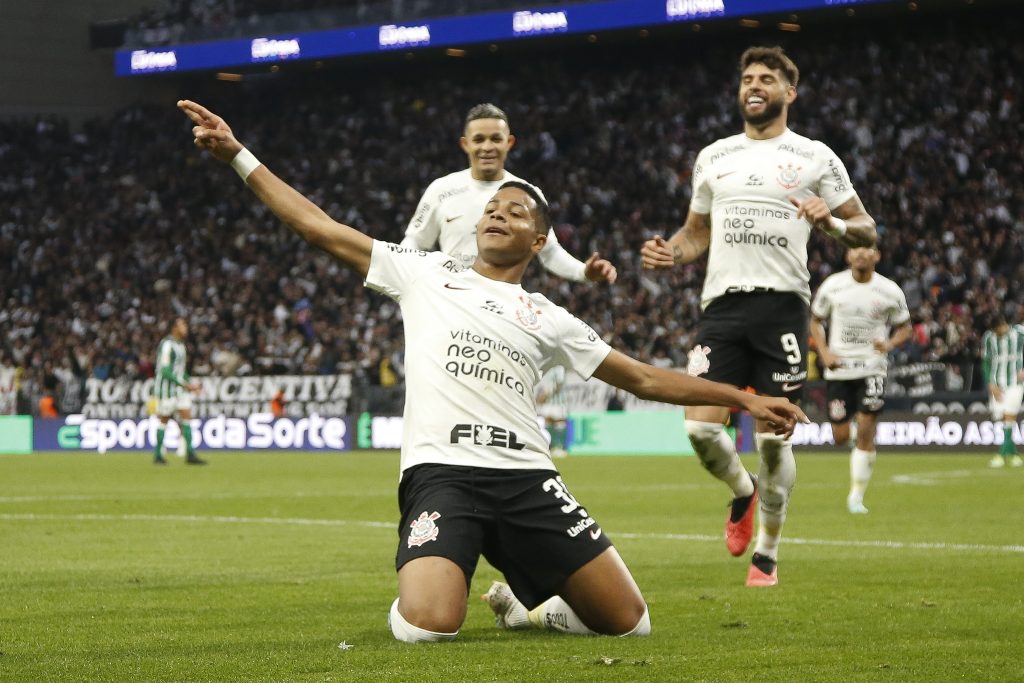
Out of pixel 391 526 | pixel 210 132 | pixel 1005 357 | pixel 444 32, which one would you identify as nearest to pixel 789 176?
pixel 210 132

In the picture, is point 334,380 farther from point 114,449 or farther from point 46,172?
point 46,172

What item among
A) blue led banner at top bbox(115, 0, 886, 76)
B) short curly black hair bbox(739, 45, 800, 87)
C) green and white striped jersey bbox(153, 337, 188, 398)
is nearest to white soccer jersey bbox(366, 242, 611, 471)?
short curly black hair bbox(739, 45, 800, 87)

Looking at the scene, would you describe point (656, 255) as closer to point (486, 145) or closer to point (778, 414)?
point (486, 145)

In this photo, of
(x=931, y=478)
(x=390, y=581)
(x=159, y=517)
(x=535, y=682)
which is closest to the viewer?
(x=535, y=682)

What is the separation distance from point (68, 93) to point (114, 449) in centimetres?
1592

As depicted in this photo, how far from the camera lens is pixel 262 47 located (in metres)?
40.9

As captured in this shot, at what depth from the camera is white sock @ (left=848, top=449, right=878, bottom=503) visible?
528 inches

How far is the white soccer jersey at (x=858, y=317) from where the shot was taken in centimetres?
1437

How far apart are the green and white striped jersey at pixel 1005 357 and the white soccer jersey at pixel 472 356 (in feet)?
59.5

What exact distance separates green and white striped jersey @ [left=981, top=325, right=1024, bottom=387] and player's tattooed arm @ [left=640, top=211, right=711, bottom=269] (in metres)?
15.5

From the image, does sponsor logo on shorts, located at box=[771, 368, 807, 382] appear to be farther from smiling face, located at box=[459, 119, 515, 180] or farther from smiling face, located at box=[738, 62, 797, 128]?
smiling face, located at box=[459, 119, 515, 180]

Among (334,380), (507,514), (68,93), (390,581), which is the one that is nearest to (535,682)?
(507,514)

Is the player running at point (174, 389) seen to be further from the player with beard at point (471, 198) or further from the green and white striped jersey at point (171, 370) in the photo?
the player with beard at point (471, 198)

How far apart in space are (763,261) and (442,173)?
30881 mm
